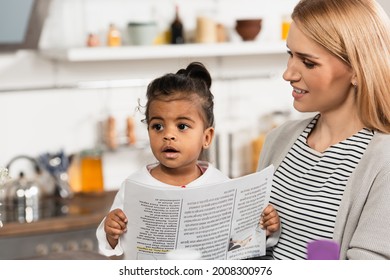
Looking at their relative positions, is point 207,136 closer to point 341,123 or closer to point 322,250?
point 341,123

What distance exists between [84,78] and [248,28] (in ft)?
2.53

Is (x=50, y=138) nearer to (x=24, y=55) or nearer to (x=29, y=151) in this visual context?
(x=29, y=151)

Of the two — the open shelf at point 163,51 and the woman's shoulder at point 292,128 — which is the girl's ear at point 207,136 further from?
the open shelf at point 163,51

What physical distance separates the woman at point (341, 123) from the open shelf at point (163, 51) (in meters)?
1.74

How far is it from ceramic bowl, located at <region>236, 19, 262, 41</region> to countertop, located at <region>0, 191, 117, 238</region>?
3.25 feet

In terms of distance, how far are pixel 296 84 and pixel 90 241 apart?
173 cm

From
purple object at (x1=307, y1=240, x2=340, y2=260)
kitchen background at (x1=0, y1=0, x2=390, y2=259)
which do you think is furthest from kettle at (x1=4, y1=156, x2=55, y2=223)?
purple object at (x1=307, y1=240, x2=340, y2=260)

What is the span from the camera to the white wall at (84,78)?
3330mm

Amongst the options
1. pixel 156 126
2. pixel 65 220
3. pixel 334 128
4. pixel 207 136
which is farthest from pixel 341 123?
pixel 65 220

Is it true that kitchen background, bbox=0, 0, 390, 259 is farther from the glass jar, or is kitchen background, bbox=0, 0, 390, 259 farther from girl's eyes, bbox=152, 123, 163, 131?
girl's eyes, bbox=152, 123, 163, 131

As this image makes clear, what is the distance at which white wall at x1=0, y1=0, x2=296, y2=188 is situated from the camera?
3.33 meters

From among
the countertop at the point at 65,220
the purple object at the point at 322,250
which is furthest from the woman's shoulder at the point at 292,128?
the countertop at the point at 65,220

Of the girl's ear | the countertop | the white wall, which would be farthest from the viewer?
the white wall

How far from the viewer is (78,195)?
134 inches
